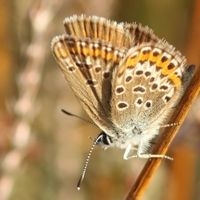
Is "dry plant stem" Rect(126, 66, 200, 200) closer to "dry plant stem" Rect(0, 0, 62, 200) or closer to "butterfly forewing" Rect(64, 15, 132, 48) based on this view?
"butterfly forewing" Rect(64, 15, 132, 48)

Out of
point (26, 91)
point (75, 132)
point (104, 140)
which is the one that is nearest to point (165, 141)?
point (104, 140)

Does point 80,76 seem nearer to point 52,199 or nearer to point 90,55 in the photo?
point 90,55

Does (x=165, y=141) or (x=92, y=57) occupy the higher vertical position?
(x=92, y=57)

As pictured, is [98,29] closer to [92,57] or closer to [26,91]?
[92,57]

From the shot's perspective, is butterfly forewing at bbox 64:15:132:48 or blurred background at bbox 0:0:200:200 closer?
butterfly forewing at bbox 64:15:132:48

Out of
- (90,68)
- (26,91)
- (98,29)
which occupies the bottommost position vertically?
(26,91)

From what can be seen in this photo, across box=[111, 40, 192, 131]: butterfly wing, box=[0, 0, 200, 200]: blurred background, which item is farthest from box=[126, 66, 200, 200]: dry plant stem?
box=[0, 0, 200, 200]: blurred background
